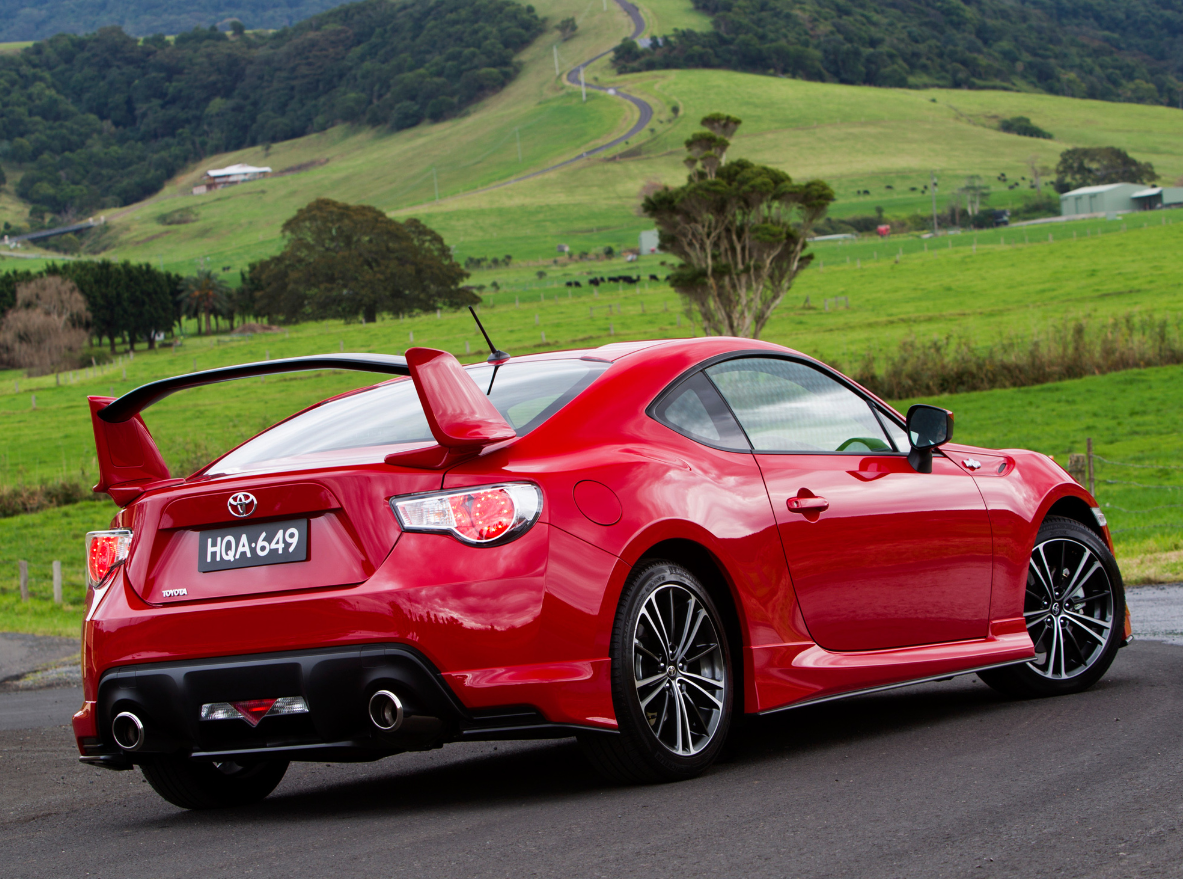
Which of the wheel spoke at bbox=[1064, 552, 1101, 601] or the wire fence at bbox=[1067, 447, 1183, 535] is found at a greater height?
the wheel spoke at bbox=[1064, 552, 1101, 601]

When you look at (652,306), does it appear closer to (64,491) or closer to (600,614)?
(64,491)

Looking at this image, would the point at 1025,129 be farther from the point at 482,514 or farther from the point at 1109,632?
the point at 482,514

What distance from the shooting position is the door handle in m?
4.99

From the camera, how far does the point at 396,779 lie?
5.45 meters

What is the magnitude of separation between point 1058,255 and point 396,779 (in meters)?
81.0

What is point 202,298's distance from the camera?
12050 centimetres

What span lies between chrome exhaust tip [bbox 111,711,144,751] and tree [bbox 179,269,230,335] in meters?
120

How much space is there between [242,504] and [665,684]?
1.50 meters

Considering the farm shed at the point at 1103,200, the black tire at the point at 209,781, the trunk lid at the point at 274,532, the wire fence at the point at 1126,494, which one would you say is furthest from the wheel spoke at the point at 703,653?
the farm shed at the point at 1103,200

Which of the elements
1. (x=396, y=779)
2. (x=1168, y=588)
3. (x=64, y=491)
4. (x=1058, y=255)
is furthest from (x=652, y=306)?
(x=396, y=779)

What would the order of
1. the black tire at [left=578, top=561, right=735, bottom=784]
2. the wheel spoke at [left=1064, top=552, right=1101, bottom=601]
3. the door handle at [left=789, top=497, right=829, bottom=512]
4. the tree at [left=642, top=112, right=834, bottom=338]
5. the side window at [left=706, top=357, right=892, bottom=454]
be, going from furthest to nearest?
the tree at [left=642, top=112, right=834, bottom=338], the wheel spoke at [left=1064, top=552, right=1101, bottom=601], the side window at [left=706, top=357, right=892, bottom=454], the door handle at [left=789, top=497, right=829, bottom=512], the black tire at [left=578, top=561, right=735, bottom=784]

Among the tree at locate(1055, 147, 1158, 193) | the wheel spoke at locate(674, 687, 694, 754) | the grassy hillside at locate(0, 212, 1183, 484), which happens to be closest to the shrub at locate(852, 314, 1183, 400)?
the grassy hillside at locate(0, 212, 1183, 484)

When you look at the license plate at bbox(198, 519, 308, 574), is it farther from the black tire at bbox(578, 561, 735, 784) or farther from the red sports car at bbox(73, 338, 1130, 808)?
the black tire at bbox(578, 561, 735, 784)

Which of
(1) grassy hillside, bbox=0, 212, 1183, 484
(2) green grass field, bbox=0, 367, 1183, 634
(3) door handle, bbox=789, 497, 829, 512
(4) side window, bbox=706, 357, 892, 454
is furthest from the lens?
(1) grassy hillside, bbox=0, 212, 1183, 484
